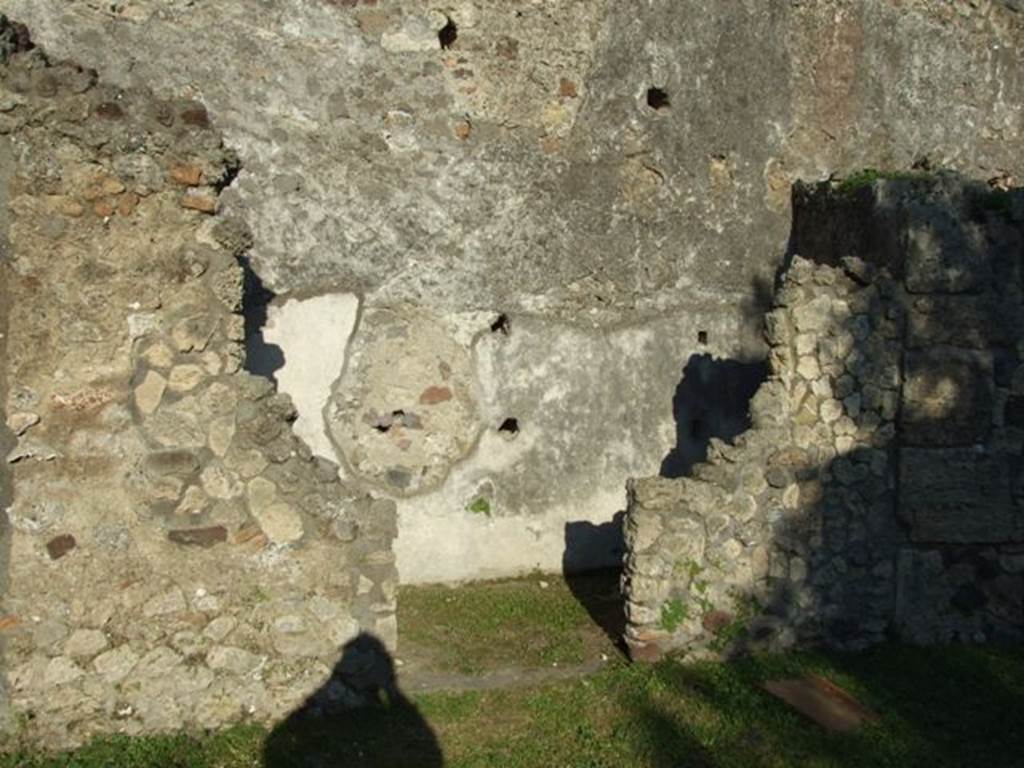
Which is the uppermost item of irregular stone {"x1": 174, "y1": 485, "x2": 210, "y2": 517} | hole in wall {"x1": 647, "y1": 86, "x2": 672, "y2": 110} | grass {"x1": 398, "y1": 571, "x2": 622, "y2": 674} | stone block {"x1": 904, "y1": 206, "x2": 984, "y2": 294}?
hole in wall {"x1": 647, "y1": 86, "x2": 672, "y2": 110}

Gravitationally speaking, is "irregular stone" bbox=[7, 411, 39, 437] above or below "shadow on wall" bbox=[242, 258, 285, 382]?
below

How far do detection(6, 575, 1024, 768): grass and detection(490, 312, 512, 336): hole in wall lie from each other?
207cm

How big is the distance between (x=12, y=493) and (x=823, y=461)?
359 cm

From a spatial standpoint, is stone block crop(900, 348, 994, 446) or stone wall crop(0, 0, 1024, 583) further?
stone wall crop(0, 0, 1024, 583)

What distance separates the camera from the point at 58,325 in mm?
4113

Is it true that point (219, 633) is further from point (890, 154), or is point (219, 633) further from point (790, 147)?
point (890, 154)

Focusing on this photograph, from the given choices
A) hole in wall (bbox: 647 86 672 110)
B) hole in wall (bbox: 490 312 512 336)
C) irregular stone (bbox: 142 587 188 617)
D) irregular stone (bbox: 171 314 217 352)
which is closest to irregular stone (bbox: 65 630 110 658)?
irregular stone (bbox: 142 587 188 617)

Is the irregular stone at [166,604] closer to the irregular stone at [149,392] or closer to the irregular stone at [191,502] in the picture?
the irregular stone at [191,502]

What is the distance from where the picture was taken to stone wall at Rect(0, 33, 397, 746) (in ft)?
13.4

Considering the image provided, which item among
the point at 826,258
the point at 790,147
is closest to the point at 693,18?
the point at 790,147

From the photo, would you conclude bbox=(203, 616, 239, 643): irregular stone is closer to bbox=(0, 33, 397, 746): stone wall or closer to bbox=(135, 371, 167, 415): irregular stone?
bbox=(0, 33, 397, 746): stone wall

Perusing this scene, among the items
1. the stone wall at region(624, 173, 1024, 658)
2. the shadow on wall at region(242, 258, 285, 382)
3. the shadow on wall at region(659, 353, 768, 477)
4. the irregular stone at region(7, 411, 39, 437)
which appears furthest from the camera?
the shadow on wall at region(659, 353, 768, 477)

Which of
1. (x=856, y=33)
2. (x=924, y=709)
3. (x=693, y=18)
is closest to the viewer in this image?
(x=924, y=709)

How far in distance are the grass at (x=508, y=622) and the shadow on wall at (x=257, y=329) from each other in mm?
1536
